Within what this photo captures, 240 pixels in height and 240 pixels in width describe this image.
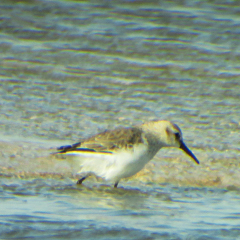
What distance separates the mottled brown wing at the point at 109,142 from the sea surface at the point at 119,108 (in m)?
0.24

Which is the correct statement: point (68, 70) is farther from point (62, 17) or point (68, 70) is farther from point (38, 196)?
point (38, 196)

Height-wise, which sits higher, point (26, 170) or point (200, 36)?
point (200, 36)

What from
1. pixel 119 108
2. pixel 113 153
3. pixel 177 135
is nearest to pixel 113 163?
pixel 113 153

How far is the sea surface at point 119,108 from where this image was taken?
3744 mm

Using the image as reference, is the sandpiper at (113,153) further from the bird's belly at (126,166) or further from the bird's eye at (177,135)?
the bird's eye at (177,135)

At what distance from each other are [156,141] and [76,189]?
970mm

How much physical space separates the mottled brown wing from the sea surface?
0.24m

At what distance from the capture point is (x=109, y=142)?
4812mm

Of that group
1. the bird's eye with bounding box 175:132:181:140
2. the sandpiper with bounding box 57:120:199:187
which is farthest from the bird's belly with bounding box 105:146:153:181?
the bird's eye with bounding box 175:132:181:140

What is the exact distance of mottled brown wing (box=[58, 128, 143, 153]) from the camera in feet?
15.4

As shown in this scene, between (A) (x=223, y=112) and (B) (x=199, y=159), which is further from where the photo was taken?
(A) (x=223, y=112)

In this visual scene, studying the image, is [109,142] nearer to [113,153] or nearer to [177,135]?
[113,153]

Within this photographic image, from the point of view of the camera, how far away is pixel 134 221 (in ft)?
12.1

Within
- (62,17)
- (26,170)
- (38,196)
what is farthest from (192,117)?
(62,17)
